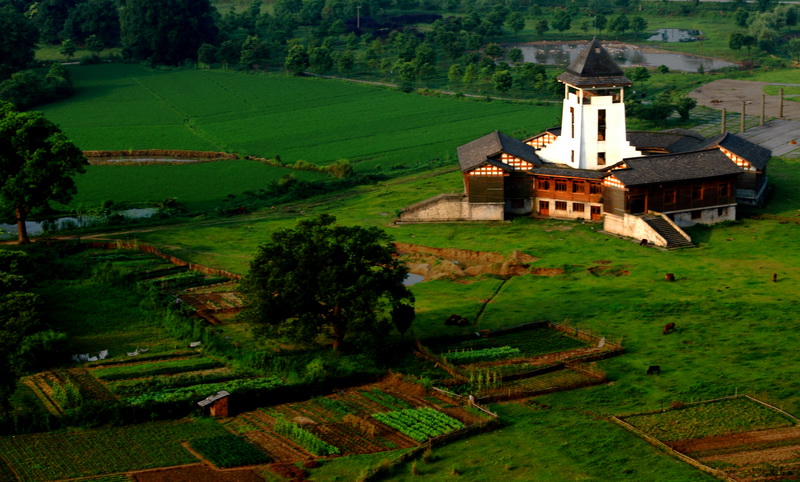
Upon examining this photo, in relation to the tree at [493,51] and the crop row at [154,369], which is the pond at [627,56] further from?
the crop row at [154,369]

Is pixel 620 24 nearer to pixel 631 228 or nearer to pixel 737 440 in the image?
pixel 631 228

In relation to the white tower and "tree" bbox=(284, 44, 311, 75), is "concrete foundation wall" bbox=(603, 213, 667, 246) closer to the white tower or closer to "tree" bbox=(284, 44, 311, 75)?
the white tower

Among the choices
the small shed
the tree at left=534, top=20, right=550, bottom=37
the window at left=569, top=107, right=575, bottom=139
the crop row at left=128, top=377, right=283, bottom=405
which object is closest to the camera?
the small shed

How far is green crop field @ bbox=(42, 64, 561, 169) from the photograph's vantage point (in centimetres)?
10812

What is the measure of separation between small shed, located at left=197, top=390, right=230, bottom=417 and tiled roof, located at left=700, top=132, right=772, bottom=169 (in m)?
45.5

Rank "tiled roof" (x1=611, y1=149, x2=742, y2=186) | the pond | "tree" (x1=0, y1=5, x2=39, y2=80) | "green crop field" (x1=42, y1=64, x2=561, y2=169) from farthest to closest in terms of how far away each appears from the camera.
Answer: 1. the pond
2. "tree" (x1=0, y1=5, x2=39, y2=80)
3. "green crop field" (x1=42, y1=64, x2=561, y2=169)
4. "tiled roof" (x1=611, y1=149, x2=742, y2=186)

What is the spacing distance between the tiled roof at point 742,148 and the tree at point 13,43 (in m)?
88.8

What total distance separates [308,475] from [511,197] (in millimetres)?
41426

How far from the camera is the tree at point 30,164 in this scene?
72.4 meters

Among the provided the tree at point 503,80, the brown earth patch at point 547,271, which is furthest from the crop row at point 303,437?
the tree at point 503,80

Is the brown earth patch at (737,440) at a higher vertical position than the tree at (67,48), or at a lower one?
lower

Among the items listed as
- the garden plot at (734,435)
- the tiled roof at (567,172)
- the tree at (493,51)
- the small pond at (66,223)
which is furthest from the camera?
the tree at (493,51)

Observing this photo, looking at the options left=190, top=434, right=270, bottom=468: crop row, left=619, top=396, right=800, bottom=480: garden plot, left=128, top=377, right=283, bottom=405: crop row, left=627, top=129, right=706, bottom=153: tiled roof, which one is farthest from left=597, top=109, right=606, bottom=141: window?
left=190, top=434, right=270, bottom=468: crop row

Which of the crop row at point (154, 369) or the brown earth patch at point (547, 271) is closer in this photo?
the crop row at point (154, 369)
